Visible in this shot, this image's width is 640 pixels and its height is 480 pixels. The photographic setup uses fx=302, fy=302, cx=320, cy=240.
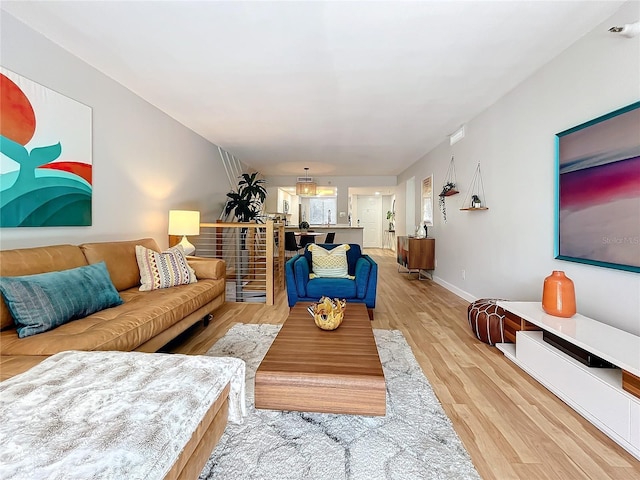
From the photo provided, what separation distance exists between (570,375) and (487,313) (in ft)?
2.93

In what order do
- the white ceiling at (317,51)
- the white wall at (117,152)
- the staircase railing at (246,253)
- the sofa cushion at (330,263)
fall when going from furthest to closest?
the staircase railing at (246,253), the sofa cushion at (330,263), the white wall at (117,152), the white ceiling at (317,51)

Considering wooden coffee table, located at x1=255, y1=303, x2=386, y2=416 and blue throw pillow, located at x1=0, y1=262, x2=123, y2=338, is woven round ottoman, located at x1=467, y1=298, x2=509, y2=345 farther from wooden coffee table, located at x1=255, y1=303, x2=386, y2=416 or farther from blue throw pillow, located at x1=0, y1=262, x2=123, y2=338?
→ blue throw pillow, located at x1=0, y1=262, x2=123, y2=338

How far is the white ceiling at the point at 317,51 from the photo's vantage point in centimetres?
197

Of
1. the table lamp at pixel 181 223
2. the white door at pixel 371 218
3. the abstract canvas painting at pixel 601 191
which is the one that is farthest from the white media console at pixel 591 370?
the white door at pixel 371 218

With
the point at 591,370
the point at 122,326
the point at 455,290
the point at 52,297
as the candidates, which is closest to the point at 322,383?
the point at 122,326

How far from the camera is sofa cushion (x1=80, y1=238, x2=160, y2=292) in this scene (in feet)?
8.15

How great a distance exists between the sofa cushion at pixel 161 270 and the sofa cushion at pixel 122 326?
0.12 m

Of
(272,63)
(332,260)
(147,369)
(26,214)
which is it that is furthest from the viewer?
(332,260)

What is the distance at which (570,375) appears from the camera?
1819 millimetres

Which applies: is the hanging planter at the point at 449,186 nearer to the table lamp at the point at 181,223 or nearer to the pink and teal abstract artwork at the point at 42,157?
the table lamp at the point at 181,223

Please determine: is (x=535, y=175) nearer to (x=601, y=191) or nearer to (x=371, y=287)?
Answer: (x=601, y=191)

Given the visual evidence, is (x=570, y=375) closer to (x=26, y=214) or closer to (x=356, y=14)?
(x=356, y=14)

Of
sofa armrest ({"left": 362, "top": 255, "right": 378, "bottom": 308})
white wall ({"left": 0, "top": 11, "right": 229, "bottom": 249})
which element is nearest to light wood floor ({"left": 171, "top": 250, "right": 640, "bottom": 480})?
sofa armrest ({"left": 362, "top": 255, "right": 378, "bottom": 308})

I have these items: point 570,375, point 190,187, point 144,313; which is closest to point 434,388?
point 570,375
